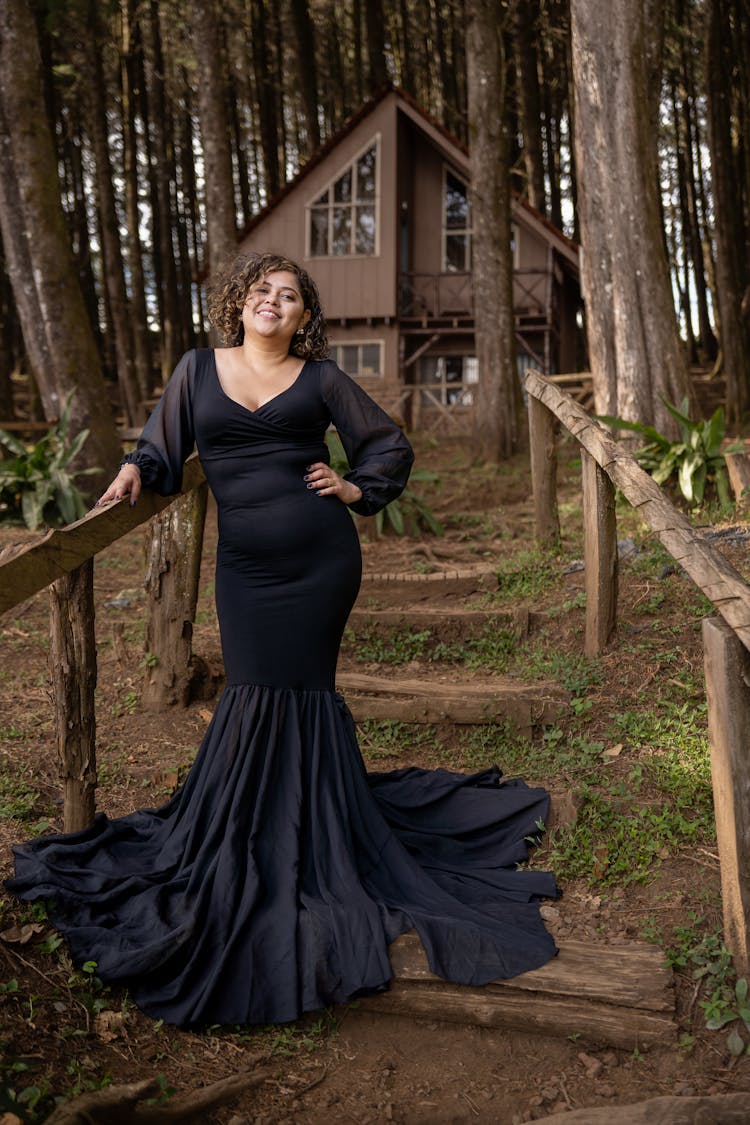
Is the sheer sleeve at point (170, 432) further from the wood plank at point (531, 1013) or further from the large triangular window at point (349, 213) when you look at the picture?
the large triangular window at point (349, 213)

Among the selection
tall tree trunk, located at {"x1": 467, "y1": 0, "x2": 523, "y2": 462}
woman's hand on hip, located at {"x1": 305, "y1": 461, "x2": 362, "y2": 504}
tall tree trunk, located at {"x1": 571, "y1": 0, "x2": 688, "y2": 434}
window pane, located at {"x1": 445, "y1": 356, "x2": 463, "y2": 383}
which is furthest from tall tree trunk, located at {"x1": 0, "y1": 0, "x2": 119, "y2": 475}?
window pane, located at {"x1": 445, "y1": 356, "x2": 463, "y2": 383}

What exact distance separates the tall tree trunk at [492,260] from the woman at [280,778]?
348 inches

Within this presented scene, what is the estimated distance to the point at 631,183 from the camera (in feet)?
25.3

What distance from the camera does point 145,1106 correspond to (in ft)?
7.91

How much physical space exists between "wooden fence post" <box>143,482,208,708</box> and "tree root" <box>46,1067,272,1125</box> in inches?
98.6

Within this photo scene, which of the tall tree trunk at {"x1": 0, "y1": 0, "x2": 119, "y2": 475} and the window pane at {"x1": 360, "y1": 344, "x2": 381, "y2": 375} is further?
the window pane at {"x1": 360, "y1": 344, "x2": 381, "y2": 375}

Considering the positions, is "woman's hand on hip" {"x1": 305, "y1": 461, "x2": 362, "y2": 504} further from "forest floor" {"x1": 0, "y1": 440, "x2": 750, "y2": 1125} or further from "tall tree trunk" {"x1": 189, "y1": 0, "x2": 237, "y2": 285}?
"tall tree trunk" {"x1": 189, "y1": 0, "x2": 237, "y2": 285}

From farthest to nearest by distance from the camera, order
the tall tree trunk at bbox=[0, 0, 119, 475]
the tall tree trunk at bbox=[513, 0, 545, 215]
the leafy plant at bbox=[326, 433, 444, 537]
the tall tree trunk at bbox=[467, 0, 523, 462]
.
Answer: the tall tree trunk at bbox=[513, 0, 545, 215]
the tall tree trunk at bbox=[467, 0, 523, 462]
the tall tree trunk at bbox=[0, 0, 119, 475]
the leafy plant at bbox=[326, 433, 444, 537]

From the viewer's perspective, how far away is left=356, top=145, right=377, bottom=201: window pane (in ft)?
62.0

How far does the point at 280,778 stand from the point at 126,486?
1086 mm

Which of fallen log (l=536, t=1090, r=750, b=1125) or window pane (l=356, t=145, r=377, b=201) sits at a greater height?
window pane (l=356, t=145, r=377, b=201)

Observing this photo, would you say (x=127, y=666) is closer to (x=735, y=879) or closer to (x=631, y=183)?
(x=735, y=879)

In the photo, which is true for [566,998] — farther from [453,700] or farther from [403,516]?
[403,516]

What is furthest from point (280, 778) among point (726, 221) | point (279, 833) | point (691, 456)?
point (726, 221)
